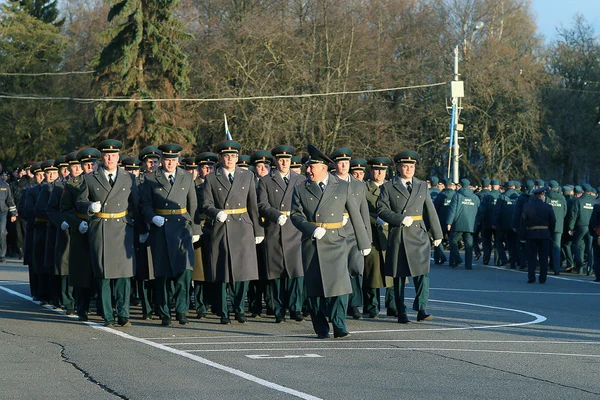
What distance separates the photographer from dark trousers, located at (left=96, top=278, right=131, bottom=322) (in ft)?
43.7

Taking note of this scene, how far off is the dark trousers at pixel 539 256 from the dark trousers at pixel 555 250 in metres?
1.88

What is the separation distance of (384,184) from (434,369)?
4807 millimetres

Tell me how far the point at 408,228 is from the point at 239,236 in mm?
2145

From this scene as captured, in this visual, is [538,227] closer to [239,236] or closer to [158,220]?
[239,236]

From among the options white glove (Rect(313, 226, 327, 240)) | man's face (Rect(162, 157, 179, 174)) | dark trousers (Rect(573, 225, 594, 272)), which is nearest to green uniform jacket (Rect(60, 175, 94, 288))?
man's face (Rect(162, 157, 179, 174))

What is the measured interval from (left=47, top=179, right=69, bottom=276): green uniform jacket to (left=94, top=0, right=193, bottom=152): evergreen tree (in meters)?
33.0

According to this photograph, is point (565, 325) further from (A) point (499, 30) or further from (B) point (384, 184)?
(A) point (499, 30)

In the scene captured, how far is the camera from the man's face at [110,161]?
44.4 ft

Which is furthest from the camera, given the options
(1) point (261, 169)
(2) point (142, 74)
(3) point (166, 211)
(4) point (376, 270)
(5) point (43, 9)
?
(5) point (43, 9)

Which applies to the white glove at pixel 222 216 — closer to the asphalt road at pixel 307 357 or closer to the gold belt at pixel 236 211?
the gold belt at pixel 236 211

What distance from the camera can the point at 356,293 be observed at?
1437 cm

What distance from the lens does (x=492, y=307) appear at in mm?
16062

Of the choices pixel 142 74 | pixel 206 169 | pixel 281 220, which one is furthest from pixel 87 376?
pixel 142 74

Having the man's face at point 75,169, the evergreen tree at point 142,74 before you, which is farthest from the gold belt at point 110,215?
the evergreen tree at point 142,74
